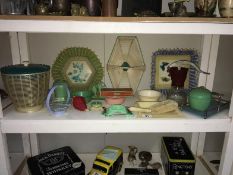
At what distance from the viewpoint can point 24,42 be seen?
3.53 feet

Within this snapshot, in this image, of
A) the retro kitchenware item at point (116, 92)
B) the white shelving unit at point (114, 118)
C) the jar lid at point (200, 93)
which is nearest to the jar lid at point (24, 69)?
the white shelving unit at point (114, 118)

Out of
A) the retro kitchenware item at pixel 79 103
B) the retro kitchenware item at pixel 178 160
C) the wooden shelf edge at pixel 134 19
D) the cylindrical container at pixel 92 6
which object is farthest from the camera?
the retro kitchenware item at pixel 178 160

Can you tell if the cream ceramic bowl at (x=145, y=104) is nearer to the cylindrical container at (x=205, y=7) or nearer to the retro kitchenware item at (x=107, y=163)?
the retro kitchenware item at (x=107, y=163)

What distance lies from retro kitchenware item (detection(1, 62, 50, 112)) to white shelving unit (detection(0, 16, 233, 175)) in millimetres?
47

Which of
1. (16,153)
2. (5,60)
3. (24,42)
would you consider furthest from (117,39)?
(16,153)

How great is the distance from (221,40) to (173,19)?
54 cm

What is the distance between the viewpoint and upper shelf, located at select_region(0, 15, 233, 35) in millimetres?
740

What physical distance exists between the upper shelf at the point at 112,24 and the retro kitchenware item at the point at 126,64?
373 millimetres

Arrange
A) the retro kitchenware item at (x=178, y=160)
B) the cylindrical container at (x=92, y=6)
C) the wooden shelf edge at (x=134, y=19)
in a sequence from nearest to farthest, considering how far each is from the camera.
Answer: the wooden shelf edge at (x=134, y=19) < the cylindrical container at (x=92, y=6) < the retro kitchenware item at (x=178, y=160)

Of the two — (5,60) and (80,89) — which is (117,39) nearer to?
(80,89)

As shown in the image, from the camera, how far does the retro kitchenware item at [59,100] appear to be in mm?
907

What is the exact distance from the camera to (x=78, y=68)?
44.8 inches

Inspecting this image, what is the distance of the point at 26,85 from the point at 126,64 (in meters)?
0.54

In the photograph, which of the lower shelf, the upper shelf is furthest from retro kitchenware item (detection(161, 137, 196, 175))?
the upper shelf
